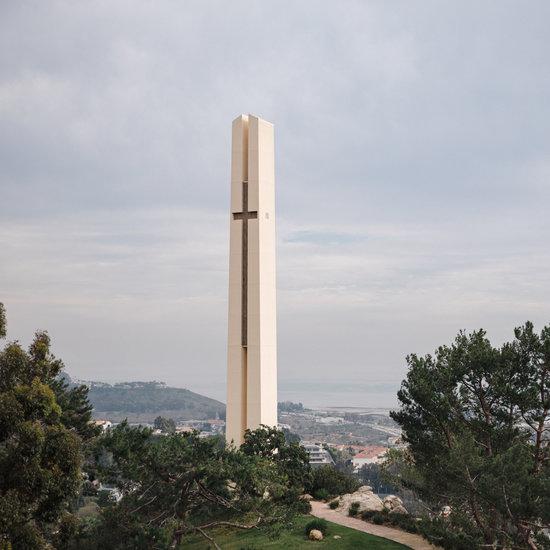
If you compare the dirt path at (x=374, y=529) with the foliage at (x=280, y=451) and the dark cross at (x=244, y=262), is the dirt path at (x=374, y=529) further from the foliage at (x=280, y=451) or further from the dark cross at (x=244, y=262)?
the dark cross at (x=244, y=262)

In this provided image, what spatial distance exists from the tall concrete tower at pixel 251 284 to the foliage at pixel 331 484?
11.6ft

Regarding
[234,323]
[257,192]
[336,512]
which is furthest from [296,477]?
[257,192]

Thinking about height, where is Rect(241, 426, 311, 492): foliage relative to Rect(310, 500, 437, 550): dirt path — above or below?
above

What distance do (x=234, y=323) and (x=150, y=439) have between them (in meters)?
7.77

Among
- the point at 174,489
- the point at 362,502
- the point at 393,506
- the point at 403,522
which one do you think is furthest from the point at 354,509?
the point at 174,489

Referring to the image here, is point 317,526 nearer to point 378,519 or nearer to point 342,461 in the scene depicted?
point 378,519

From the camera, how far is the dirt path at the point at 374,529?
1816cm

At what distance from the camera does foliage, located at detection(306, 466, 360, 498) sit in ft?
80.6

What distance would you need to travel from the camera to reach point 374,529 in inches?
779

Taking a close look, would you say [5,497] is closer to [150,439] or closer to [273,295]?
[150,439]

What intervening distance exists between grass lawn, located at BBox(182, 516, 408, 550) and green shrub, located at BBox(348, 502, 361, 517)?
6.63 ft

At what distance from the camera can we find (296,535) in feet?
61.8

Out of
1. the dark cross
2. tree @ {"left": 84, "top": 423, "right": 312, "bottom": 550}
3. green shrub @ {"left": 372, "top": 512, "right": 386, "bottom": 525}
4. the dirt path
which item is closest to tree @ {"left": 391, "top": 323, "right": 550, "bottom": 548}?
the dirt path

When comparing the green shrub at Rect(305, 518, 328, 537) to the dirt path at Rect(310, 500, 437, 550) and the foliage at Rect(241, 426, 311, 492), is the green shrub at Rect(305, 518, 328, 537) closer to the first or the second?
the dirt path at Rect(310, 500, 437, 550)
